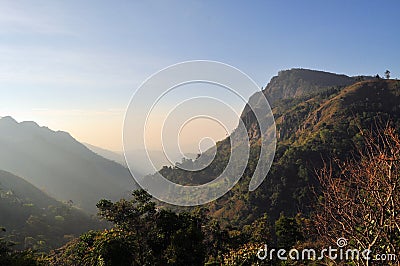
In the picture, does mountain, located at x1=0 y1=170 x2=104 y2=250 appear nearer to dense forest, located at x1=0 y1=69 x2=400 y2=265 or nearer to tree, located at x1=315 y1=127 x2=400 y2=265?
dense forest, located at x1=0 y1=69 x2=400 y2=265

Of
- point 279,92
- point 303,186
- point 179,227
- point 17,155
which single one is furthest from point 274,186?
point 279,92

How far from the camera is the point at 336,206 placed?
6.29m

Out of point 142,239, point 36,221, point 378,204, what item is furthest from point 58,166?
point 378,204

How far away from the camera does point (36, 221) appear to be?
57.2 metres

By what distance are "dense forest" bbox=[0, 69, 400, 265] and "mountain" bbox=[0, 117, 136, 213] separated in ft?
179

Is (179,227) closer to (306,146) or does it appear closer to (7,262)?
(7,262)

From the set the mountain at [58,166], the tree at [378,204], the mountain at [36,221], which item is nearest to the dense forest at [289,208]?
the tree at [378,204]

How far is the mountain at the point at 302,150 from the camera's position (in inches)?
2249

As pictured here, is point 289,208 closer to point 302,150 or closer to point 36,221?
A: point 302,150

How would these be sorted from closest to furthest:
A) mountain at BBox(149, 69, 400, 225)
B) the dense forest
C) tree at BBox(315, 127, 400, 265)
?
tree at BBox(315, 127, 400, 265) → the dense forest → mountain at BBox(149, 69, 400, 225)

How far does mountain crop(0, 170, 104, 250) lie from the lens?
5115 cm

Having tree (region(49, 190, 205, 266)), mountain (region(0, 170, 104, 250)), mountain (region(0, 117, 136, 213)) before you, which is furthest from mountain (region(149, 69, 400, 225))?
mountain (region(0, 117, 136, 213))

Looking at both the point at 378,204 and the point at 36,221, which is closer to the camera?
the point at 378,204

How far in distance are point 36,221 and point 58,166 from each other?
306ft
